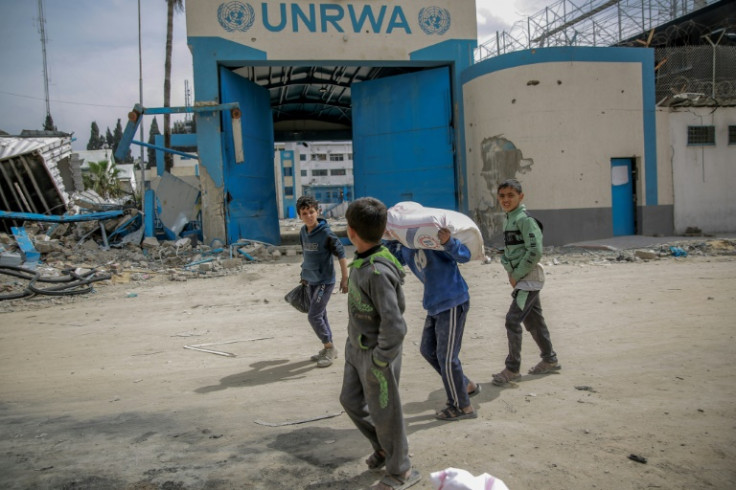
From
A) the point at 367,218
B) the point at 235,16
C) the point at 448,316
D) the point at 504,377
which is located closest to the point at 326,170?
the point at 235,16

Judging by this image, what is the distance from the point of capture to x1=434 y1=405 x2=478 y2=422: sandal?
3133mm

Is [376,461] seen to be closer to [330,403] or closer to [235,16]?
[330,403]

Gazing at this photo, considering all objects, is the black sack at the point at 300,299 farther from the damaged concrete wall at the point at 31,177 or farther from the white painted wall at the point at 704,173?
the damaged concrete wall at the point at 31,177

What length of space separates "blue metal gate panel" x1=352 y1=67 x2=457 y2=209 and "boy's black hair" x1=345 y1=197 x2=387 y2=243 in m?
11.7

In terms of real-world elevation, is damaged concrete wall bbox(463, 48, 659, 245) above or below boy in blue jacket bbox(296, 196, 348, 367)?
above

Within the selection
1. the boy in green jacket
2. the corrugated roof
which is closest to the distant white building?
the corrugated roof

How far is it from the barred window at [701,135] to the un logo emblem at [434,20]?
7.27 m

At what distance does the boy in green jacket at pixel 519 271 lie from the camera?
Answer: 3.73 meters

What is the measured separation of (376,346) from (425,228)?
85 cm

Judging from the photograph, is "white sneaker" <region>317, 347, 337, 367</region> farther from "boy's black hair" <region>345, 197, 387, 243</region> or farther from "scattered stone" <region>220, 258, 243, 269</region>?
"scattered stone" <region>220, 258, 243, 269</region>

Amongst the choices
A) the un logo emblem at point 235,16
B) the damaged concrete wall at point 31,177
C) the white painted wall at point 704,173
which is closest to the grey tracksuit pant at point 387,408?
the un logo emblem at point 235,16

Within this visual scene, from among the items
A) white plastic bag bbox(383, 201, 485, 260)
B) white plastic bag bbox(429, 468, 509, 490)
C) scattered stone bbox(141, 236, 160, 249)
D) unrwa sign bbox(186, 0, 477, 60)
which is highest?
unrwa sign bbox(186, 0, 477, 60)

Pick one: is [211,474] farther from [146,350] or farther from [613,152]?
[613,152]

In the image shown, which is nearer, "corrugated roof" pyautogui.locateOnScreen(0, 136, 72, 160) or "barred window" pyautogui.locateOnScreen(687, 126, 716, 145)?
"barred window" pyautogui.locateOnScreen(687, 126, 716, 145)
